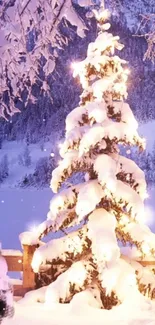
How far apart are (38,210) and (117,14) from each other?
33.3 metres

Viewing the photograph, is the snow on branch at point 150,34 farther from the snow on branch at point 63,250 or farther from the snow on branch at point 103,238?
the snow on branch at point 63,250

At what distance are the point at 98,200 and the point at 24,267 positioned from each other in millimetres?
1773

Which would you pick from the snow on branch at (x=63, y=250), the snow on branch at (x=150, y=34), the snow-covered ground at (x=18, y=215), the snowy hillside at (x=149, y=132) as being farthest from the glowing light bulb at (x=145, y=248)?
the snowy hillside at (x=149, y=132)

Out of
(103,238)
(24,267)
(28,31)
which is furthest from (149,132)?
(28,31)

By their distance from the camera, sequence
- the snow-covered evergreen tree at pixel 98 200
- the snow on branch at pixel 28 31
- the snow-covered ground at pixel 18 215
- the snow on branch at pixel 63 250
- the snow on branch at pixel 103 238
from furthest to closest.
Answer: the snow-covered ground at pixel 18 215 → the snow on branch at pixel 63 250 → the snow-covered evergreen tree at pixel 98 200 → the snow on branch at pixel 103 238 → the snow on branch at pixel 28 31

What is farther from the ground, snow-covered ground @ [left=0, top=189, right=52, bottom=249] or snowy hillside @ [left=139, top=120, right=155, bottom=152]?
snowy hillside @ [left=139, top=120, right=155, bottom=152]

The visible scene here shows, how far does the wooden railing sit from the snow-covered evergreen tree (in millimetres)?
227

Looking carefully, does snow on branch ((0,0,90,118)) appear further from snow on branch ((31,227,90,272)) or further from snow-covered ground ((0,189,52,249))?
snow-covered ground ((0,189,52,249))

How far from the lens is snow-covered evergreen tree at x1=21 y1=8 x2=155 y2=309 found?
766 centimetres

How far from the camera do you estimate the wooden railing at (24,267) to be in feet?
27.8

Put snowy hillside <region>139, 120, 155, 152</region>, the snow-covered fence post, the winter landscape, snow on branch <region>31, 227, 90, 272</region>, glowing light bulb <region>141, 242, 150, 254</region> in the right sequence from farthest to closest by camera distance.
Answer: snowy hillside <region>139, 120, 155, 152</region> → the snow-covered fence post → snow on branch <region>31, 227, 90, 272</region> → glowing light bulb <region>141, 242, 150, 254</region> → the winter landscape

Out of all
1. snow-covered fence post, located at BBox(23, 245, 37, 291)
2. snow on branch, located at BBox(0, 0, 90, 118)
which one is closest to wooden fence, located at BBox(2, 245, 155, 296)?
snow-covered fence post, located at BBox(23, 245, 37, 291)

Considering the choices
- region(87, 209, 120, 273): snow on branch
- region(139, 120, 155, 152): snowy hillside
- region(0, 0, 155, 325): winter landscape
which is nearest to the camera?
region(0, 0, 155, 325): winter landscape

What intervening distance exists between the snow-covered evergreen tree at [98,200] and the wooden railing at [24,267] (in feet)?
0.75
